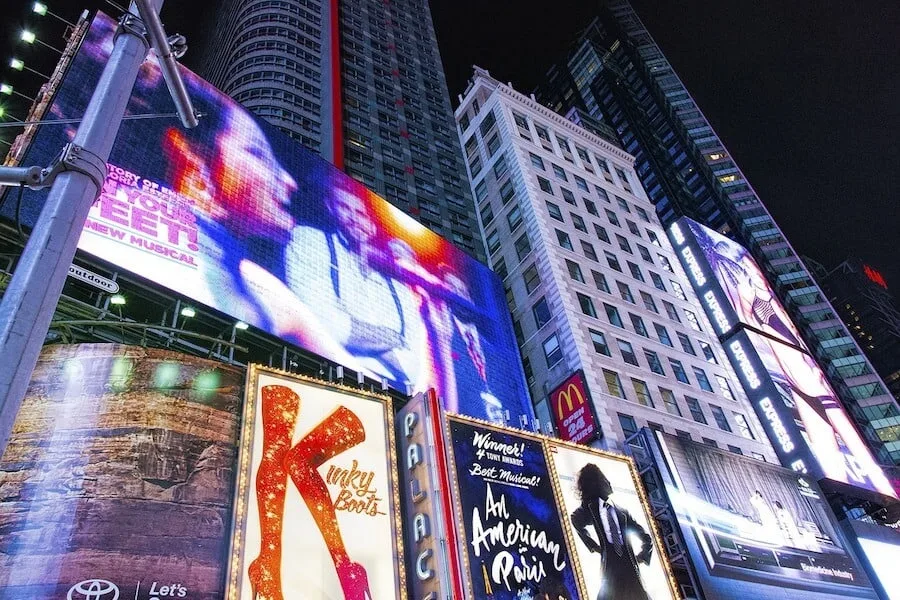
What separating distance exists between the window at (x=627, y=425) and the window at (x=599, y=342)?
16.6 ft

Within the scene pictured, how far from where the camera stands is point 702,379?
48.1 m

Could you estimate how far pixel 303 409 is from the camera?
22.0 meters

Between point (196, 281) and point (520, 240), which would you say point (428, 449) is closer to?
point (196, 281)

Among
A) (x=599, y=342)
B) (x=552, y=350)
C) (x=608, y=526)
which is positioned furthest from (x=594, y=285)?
(x=608, y=526)

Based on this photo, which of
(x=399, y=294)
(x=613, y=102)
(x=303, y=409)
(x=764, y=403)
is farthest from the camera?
(x=613, y=102)

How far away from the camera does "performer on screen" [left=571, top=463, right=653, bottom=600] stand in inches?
997

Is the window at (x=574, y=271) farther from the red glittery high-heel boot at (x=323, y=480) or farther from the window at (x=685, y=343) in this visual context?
the red glittery high-heel boot at (x=323, y=480)

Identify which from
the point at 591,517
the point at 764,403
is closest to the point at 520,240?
the point at 764,403

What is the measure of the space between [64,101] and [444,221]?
37456mm

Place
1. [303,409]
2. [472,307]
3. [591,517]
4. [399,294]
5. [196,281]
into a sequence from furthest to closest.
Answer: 1. [472,307]
2. [399,294]
3. [591,517]
4. [196,281]
5. [303,409]

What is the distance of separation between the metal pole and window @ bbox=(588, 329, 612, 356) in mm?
37722

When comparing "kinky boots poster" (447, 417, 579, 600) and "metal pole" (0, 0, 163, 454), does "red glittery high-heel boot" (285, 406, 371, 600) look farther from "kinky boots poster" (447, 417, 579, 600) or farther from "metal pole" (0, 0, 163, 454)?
"metal pole" (0, 0, 163, 454)

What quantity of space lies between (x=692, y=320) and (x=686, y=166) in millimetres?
94974

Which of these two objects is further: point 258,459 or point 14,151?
point 14,151
